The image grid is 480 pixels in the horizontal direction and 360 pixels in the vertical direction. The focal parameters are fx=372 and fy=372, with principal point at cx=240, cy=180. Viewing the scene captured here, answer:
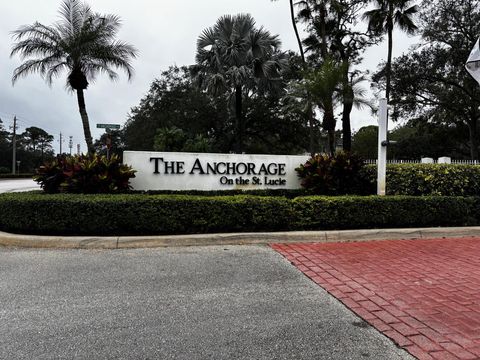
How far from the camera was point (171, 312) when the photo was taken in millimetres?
3365

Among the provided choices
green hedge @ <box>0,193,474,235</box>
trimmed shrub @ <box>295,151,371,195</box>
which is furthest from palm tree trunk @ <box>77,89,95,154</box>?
trimmed shrub @ <box>295,151,371,195</box>

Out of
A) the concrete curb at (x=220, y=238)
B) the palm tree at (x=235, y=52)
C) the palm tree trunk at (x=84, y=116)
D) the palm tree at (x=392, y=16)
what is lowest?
the concrete curb at (x=220, y=238)

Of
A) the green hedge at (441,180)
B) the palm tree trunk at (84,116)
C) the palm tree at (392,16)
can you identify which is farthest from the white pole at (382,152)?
the palm tree at (392,16)

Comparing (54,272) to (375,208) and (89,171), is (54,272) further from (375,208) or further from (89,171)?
(375,208)

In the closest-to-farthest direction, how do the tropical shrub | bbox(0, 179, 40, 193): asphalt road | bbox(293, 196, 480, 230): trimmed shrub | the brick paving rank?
the brick paving, bbox(293, 196, 480, 230): trimmed shrub, the tropical shrub, bbox(0, 179, 40, 193): asphalt road

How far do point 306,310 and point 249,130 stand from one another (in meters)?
25.9

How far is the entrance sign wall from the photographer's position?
9023 mm

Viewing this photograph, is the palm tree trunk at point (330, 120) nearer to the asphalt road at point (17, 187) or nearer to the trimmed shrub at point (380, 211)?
the trimmed shrub at point (380, 211)

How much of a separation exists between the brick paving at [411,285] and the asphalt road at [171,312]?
20cm

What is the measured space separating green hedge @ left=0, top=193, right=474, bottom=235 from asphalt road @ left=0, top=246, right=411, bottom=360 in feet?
3.07

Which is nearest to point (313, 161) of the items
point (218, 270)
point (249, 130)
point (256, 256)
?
point (256, 256)

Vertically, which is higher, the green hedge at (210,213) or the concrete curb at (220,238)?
the green hedge at (210,213)

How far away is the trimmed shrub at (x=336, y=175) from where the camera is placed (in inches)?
361

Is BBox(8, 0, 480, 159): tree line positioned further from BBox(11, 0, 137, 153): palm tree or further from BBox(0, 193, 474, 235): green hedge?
BBox(0, 193, 474, 235): green hedge
